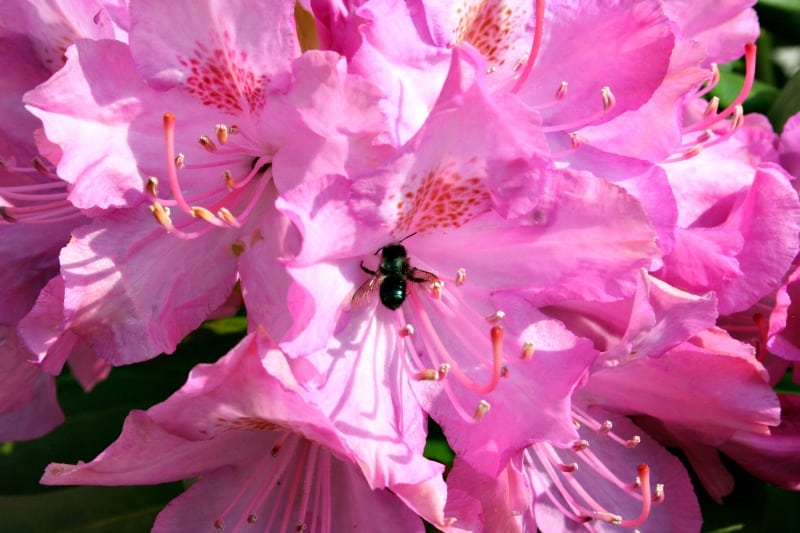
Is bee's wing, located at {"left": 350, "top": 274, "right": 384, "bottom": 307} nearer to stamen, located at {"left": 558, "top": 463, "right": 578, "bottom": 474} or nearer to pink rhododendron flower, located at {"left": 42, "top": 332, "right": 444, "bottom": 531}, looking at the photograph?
pink rhododendron flower, located at {"left": 42, "top": 332, "right": 444, "bottom": 531}

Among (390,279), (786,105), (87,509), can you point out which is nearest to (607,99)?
(390,279)

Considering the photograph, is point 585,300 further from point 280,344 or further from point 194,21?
point 194,21

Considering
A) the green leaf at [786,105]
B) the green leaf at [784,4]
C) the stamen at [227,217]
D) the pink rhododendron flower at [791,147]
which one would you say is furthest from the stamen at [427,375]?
the green leaf at [784,4]

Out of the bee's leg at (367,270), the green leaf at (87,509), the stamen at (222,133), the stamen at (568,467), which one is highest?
the stamen at (222,133)

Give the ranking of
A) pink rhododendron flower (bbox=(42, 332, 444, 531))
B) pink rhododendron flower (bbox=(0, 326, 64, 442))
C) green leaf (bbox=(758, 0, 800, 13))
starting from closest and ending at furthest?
pink rhododendron flower (bbox=(42, 332, 444, 531))
pink rhododendron flower (bbox=(0, 326, 64, 442))
green leaf (bbox=(758, 0, 800, 13))

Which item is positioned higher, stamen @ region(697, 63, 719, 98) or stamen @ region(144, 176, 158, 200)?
stamen @ region(144, 176, 158, 200)

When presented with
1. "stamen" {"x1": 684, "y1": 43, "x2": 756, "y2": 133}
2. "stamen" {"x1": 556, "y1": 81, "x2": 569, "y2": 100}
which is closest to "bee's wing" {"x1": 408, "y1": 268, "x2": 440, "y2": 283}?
"stamen" {"x1": 556, "y1": 81, "x2": 569, "y2": 100}

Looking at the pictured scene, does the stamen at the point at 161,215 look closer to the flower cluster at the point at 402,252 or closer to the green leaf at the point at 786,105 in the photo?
the flower cluster at the point at 402,252

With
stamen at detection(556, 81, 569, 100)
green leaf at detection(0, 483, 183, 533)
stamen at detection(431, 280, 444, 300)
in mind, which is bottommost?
green leaf at detection(0, 483, 183, 533)
